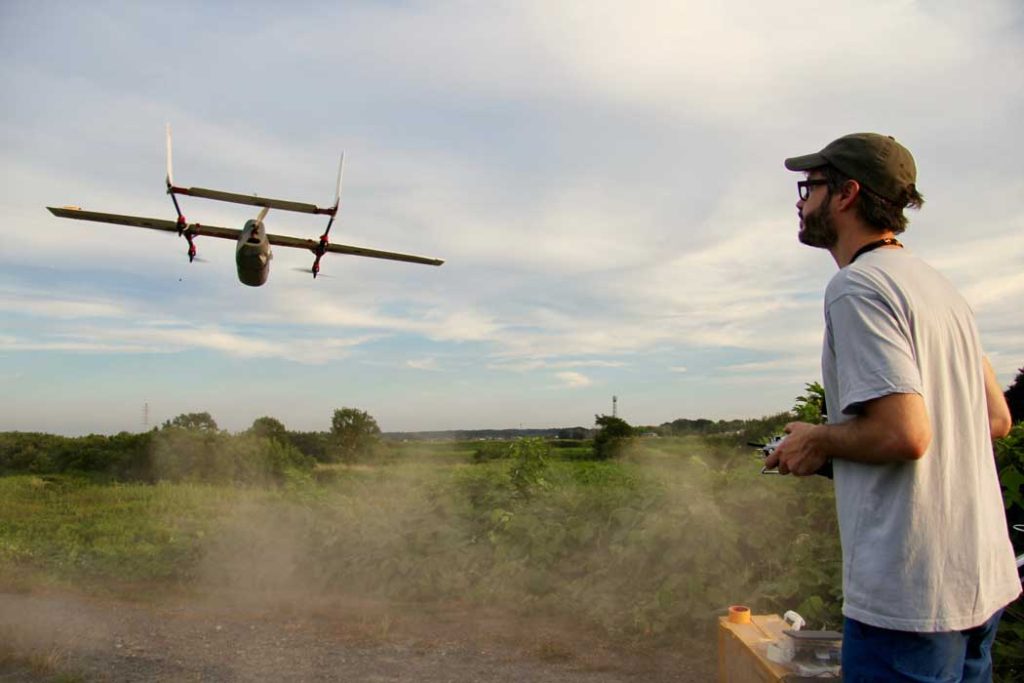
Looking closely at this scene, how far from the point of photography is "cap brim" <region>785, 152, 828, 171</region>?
172 cm

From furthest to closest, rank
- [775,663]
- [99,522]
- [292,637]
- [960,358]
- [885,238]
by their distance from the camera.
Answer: [99,522], [292,637], [775,663], [885,238], [960,358]

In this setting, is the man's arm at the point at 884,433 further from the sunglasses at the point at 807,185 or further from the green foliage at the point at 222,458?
the green foliage at the point at 222,458

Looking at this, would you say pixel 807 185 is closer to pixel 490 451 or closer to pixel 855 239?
pixel 855 239

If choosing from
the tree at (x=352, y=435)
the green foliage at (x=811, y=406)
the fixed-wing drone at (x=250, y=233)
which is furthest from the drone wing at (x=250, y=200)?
the green foliage at (x=811, y=406)

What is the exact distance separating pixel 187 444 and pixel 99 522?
7.03 ft

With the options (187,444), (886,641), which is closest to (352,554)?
(187,444)

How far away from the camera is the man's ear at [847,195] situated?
1.67 metres

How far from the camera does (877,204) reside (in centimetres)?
167

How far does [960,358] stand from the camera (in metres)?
1.58

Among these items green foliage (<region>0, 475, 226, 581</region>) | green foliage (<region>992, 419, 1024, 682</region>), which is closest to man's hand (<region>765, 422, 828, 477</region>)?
green foliage (<region>992, 419, 1024, 682</region>)

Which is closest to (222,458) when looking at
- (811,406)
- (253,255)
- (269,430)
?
(269,430)

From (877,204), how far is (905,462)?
0.62m

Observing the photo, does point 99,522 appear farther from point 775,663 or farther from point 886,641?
point 886,641

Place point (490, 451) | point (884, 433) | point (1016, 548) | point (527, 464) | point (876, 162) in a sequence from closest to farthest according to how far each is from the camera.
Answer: point (884, 433), point (876, 162), point (1016, 548), point (527, 464), point (490, 451)
